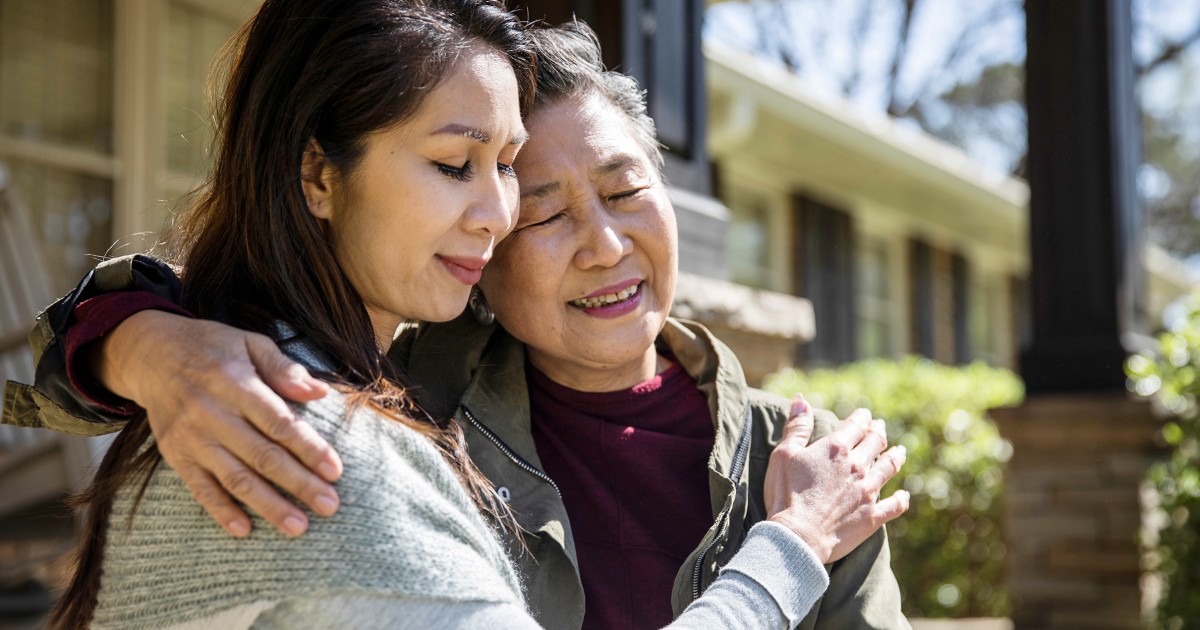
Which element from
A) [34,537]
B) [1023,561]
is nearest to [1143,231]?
[1023,561]

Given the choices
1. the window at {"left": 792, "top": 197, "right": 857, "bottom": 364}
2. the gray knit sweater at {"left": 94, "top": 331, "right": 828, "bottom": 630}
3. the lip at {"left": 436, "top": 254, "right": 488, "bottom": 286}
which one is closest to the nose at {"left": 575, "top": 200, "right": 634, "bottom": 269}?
the lip at {"left": 436, "top": 254, "right": 488, "bottom": 286}

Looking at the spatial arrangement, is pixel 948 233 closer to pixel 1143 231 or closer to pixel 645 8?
pixel 1143 231

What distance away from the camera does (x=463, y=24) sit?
1730 mm

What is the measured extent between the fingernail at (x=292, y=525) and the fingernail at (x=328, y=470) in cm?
5

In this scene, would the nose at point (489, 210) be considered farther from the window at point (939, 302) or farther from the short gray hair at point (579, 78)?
the window at point (939, 302)

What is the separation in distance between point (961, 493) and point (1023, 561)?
67.3 inches

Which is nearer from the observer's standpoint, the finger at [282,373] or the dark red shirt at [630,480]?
the finger at [282,373]

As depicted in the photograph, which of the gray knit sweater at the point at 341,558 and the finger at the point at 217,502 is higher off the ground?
the finger at the point at 217,502

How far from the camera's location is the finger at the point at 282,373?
1.32 metres

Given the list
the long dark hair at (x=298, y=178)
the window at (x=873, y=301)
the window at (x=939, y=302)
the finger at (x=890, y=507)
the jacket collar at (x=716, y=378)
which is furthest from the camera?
the window at (x=939, y=302)

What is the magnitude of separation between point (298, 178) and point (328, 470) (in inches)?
18.7

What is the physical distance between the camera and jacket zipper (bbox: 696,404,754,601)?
181 centimetres

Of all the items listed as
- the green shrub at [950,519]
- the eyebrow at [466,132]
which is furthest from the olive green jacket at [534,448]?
the green shrub at [950,519]

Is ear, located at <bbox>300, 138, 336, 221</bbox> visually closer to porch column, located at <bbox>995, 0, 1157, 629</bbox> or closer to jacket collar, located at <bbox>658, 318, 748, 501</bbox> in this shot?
jacket collar, located at <bbox>658, 318, 748, 501</bbox>
